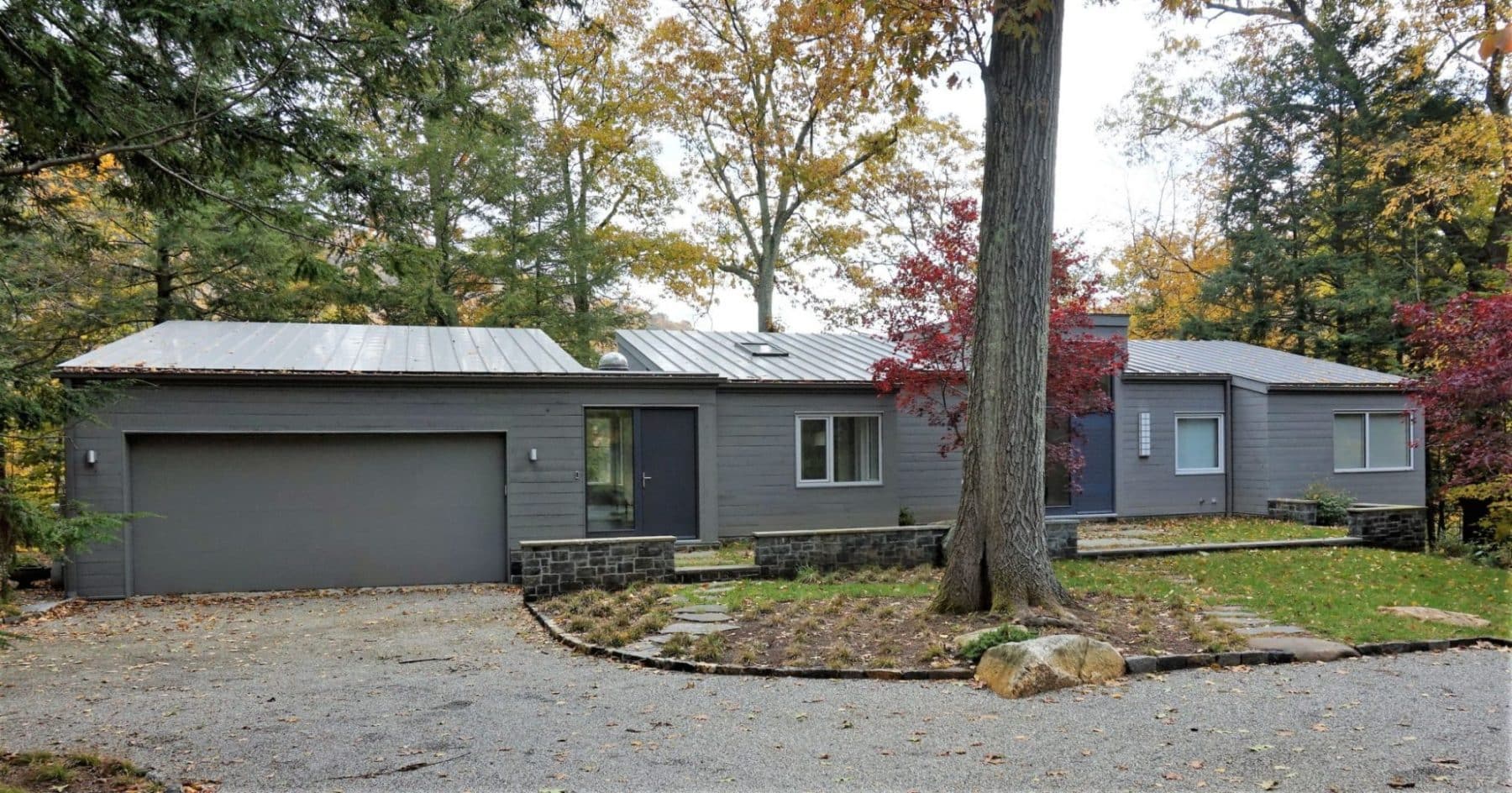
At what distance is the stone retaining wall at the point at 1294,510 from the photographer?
1515cm

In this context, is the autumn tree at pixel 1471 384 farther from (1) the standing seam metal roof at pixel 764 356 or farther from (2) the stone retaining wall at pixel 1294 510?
(1) the standing seam metal roof at pixel 764 356

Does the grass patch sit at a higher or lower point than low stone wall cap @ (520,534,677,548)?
lower

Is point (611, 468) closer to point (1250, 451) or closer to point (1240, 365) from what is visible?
point (1250, 451)

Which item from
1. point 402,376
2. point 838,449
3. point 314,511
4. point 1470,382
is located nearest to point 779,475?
point 838,449

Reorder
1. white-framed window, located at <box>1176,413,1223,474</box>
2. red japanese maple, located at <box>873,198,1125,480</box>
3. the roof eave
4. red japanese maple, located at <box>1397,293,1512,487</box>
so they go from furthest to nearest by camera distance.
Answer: white-framed window, located at <box>1176,413,1223,474</box>, red japanese maple, located at <box>873,198,1125,480</box>, red japanese maple, located at <box>1397,293,1512,487</box>, the roof eave

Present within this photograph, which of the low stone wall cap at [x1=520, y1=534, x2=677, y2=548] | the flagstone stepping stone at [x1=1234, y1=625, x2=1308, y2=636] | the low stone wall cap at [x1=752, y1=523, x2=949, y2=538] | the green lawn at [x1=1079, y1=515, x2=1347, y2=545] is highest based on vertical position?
the low stone wall cap at [x1=520, y1=534, x2=677, y2=548]

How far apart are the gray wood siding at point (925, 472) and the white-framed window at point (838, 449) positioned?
A: 48cm

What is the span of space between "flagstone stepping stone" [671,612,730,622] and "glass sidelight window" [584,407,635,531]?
14.0 ft

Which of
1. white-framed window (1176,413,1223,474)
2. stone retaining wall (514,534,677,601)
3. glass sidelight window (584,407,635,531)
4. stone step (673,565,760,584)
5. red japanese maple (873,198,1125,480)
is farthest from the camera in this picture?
white-framed window (1176,413,1223,474)

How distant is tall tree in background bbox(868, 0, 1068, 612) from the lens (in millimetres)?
7828

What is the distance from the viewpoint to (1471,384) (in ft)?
35.8

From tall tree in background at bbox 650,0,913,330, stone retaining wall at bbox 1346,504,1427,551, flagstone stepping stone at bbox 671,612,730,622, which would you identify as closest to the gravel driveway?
flagstone stepping stone at bbox 671,612,730,622

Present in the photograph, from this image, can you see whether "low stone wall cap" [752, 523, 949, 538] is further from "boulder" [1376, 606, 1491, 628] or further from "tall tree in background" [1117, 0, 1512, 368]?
"tall tree in background" [1117, 0, 1512, 368]

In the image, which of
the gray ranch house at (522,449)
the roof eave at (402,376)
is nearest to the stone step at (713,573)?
the gray ranch house at (522,449)
